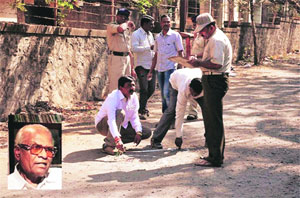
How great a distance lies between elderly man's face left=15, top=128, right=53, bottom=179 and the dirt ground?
1.53 meters

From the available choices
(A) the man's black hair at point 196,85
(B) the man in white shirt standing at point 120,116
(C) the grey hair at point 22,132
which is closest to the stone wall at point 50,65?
(B) the man in white shirt standing at point 120,116

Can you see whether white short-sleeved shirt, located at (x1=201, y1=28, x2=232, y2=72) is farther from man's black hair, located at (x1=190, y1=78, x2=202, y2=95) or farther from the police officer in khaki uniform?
the police officer in khaki uniform

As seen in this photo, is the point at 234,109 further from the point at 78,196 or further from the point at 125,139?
the point at 78,196

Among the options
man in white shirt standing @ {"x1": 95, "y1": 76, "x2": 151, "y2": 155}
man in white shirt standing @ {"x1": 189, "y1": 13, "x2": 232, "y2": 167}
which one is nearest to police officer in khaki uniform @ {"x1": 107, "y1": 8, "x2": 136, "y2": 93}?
man in white shirt standing @ {"x1": 95, "y1": 76, "x2": 151, "y2": 155}

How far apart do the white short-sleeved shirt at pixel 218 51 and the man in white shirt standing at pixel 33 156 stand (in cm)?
290

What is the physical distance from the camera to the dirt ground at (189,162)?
16.9ft

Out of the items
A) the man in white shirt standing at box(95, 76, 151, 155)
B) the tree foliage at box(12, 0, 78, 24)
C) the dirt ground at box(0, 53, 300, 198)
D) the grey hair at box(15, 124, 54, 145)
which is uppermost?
the tree foliage at box(12, 0, 78, 24)

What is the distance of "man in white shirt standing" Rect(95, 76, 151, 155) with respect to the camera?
21.1 feet

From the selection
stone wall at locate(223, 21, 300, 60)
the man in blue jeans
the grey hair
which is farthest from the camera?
stone wall at locate(223, 21, 300, 60)

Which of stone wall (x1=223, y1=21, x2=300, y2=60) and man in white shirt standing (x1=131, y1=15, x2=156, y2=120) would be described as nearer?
man in white shirt standing (x1=131, y1=15, x2=156, y2=120)

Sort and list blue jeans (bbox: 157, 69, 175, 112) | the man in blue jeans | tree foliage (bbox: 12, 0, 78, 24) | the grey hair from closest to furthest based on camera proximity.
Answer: the grey hair < blue jeans (bbox: 157, 69, 175, 112) < the man in blue jeans < tree foliage (bbox: 12, 0, 78, 24)

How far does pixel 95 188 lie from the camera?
5.23 meters

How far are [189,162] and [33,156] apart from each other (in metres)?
3.23

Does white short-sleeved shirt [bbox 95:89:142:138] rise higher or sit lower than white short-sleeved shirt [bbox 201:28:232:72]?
lower
